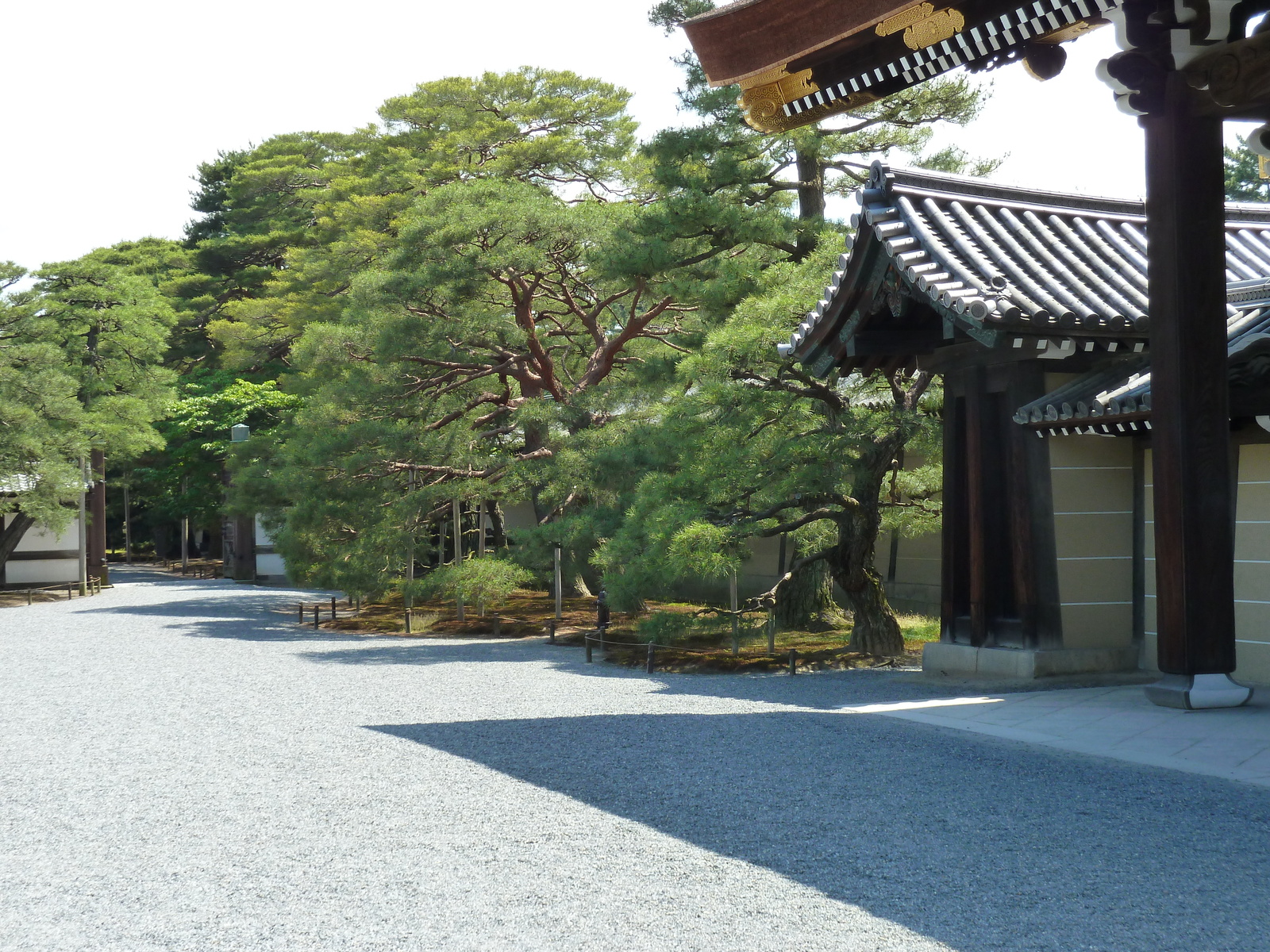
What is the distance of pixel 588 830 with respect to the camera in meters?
4.56

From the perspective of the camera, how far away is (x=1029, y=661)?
831 cm

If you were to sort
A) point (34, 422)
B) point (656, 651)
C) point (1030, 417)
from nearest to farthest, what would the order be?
1. point (1030, 417)
2. point (656, 651)
3. point (34, 422)

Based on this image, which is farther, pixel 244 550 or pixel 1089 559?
pixel 244 550

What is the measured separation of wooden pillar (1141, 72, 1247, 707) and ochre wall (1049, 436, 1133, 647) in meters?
2.58

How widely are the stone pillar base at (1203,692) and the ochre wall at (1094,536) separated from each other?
209 centimetres

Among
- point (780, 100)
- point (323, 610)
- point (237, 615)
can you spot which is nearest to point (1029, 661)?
point (780, 100)

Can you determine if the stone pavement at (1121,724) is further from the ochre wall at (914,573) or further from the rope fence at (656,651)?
the ochre wall at (914,573)

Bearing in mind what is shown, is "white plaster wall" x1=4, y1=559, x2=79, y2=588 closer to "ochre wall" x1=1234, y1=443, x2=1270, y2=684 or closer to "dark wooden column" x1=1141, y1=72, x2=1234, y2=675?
"ochre wall" x1=1234, y1=443, x2=1270, y2=684

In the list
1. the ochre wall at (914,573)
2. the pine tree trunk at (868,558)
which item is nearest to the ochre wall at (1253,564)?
the pine tree trunk at (868,558)

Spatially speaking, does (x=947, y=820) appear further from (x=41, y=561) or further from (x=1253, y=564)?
(x=41, y=561)

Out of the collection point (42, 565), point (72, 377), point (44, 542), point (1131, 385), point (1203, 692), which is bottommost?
point (42, 565)

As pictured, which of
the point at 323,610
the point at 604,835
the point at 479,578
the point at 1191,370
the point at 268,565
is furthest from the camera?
the point at 268,565

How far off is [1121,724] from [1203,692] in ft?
1.63

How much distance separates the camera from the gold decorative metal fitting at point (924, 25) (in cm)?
588
